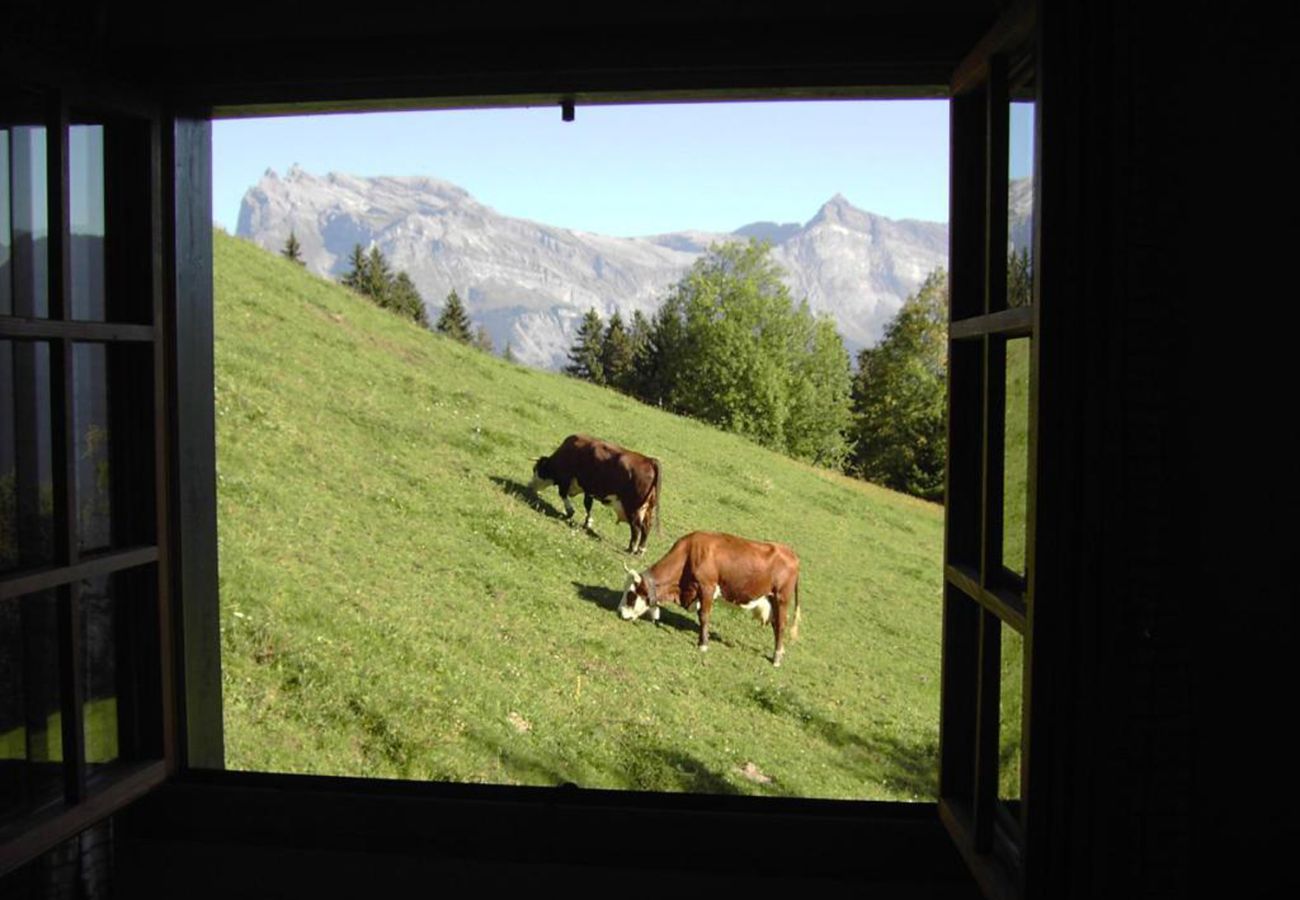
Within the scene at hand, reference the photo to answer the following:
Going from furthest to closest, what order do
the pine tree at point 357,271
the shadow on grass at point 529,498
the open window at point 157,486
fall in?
the pine tree at point 357,271
the shadow on grass at point 529,498
the open window at point 157,486

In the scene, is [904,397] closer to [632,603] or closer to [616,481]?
[616,481]

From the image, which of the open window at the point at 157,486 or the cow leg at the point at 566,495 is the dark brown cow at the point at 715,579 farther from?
the open window at the point at 157,486

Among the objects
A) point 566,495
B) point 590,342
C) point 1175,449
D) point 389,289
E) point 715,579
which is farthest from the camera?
point 590,342

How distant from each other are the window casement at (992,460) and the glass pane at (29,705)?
4.59 ft

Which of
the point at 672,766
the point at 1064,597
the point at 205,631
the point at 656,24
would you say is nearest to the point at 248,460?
the point at 672,766

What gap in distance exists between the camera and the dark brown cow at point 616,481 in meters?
8.94

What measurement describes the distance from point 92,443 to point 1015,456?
1513mm

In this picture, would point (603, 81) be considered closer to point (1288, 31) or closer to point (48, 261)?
point (48, 261)

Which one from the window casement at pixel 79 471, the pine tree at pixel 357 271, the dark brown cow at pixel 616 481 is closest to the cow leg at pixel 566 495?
the dark brown cow at pixel 616 481

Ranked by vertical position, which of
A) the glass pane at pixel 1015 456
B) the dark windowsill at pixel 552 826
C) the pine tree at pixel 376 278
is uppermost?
the pine tree at pixel 376 278

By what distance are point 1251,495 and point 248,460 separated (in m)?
8.97

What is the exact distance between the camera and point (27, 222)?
1.75 m

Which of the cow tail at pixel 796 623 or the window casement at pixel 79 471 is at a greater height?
the window casement at pixel 79 471

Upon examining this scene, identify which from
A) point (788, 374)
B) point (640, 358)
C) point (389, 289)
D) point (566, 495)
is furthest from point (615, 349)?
point (566, 495)
